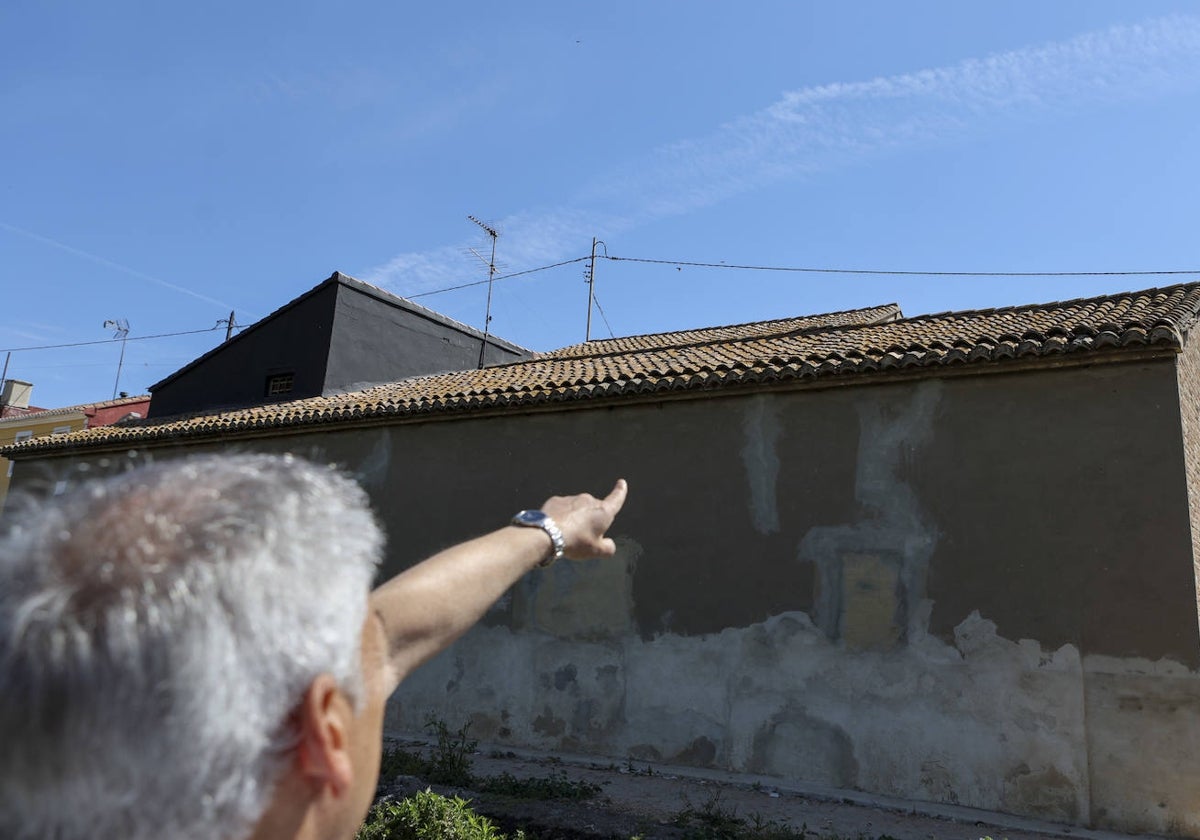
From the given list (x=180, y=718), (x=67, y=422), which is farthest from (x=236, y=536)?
(x=67, y=422)

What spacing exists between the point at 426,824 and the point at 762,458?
17.9ft

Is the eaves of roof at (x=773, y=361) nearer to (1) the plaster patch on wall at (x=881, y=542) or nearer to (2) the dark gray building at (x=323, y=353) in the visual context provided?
(1) the plaster patch on wall at (x=881, y=542)

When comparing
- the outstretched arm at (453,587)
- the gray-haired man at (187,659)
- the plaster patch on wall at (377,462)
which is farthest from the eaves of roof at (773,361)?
the gray-haired man at (187,659)

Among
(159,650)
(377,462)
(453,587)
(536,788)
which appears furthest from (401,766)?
(159,650)

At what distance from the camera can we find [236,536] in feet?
3.16

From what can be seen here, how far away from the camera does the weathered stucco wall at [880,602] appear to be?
7207 mm

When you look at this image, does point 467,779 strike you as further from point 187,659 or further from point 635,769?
point 187,659

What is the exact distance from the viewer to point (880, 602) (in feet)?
26.9

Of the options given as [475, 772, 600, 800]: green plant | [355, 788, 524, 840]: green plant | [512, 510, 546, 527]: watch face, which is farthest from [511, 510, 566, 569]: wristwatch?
[475, 772, 600, 800]: green plant

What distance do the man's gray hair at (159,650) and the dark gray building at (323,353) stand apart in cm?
1593

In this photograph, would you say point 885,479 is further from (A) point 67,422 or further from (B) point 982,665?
(A) point 67,422

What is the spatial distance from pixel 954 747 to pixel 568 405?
17.6ft

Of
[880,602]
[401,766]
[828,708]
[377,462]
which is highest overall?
[377,462]

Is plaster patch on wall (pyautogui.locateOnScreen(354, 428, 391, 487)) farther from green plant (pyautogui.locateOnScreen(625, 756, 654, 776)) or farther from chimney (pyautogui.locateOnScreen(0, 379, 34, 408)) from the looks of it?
chimney (pyautogui.locateOnScreen(0, 379, 34, 408))
